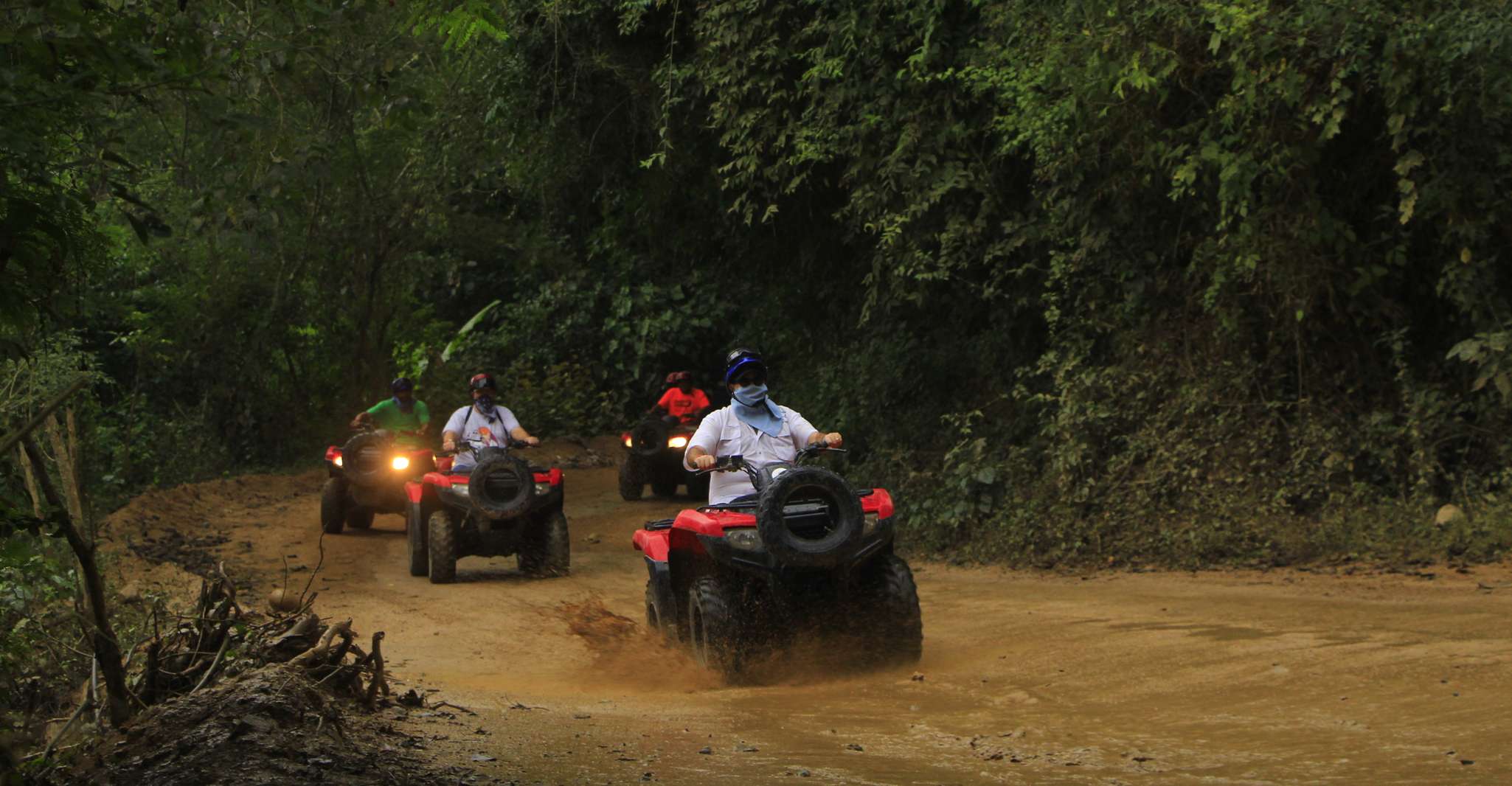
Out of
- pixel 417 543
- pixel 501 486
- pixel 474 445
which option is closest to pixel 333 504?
pixel 417 543

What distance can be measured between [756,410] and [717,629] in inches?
57.3

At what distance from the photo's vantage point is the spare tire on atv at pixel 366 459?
15.8 m

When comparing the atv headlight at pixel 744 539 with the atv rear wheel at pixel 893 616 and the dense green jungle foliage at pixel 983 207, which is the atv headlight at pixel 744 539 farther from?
the dense green jungle foliage at pixel 983 207

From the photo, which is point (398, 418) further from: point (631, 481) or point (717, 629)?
point (717, 629)

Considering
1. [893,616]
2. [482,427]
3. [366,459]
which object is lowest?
[893,616]

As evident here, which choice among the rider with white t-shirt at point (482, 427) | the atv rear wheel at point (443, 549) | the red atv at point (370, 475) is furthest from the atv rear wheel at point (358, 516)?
the atv rear wheel at point (443, 549)

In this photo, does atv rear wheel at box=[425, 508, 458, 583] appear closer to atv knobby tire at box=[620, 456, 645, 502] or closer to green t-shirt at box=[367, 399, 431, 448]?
green t-shirt at box=[367, 399, 431, 448]

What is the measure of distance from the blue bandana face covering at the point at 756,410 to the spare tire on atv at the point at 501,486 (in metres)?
4.04

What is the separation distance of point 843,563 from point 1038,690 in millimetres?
1169

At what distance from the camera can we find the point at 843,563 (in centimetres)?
786

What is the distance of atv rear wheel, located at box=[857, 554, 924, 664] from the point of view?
8180 mm

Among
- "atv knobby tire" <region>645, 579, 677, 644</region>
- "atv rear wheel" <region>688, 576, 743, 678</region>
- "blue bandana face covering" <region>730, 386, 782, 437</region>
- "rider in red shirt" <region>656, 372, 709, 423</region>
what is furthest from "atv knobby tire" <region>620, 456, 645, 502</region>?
"atv rear wheel" <region>688, 576, 743, 678</region>

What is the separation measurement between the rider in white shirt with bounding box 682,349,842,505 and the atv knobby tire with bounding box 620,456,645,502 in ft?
32.9

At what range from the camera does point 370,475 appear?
51.9 feet
